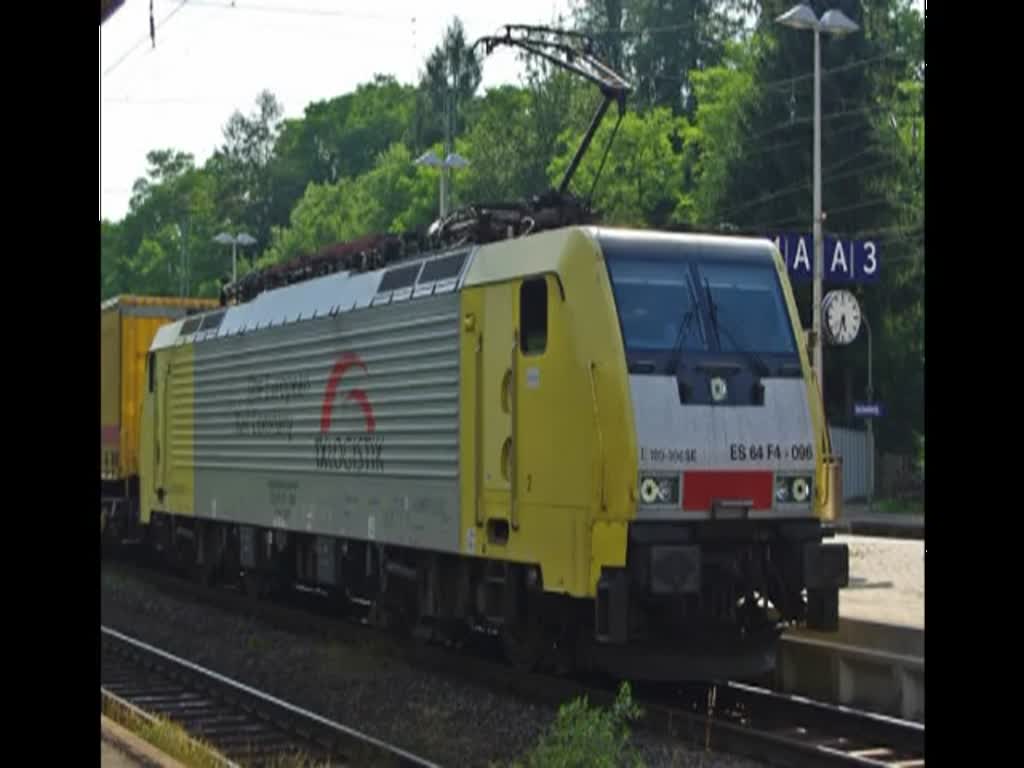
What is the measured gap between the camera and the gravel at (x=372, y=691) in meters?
9.99

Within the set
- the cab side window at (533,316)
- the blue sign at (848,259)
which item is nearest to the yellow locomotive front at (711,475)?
the cab side window at (533,316)

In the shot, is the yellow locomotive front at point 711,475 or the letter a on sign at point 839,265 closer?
the yellow locomotive front at point 711,475

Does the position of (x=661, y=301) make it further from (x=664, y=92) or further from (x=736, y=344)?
(x=664, y=92)

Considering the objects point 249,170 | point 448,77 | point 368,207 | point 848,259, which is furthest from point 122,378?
point 249,170

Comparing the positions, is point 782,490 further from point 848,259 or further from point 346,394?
point 848,259

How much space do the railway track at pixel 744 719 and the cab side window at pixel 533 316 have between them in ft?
8.10

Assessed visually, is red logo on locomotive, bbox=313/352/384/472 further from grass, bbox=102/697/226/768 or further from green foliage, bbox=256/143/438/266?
green foliage, bbox=256/143/438/266

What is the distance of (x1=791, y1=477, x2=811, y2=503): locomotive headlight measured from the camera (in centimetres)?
1101

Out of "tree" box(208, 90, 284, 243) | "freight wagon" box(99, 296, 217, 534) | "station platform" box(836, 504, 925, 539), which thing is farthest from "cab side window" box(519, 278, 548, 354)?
"tree" box(208, 90, 284, 243)

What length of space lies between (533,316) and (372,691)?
3272 mm

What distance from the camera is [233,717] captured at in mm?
11492

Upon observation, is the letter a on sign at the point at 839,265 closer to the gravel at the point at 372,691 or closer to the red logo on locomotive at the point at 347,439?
the gravel at the point at 372,691

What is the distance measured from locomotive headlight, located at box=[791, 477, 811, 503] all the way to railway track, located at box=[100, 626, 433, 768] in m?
3.35
